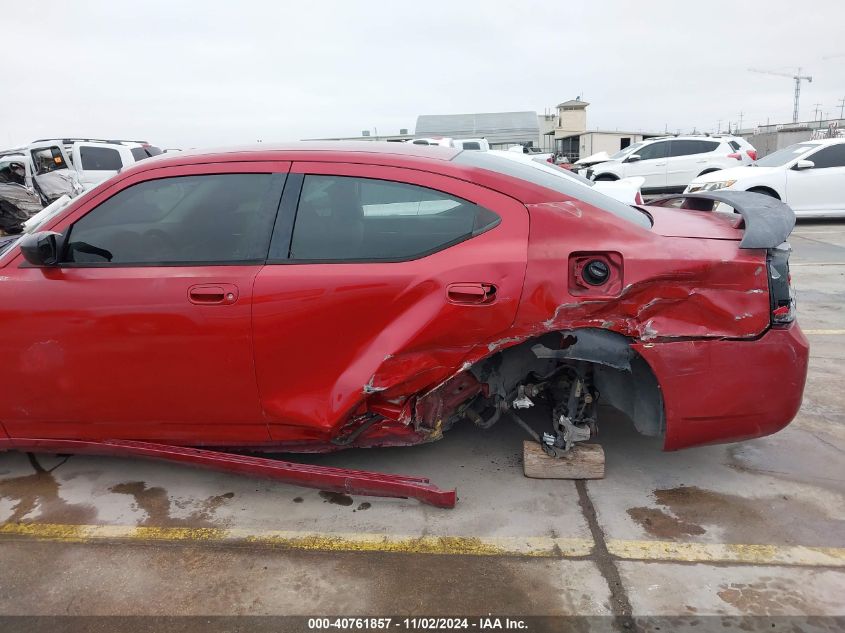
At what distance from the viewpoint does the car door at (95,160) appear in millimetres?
13664

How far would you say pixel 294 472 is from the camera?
2754 millimetres

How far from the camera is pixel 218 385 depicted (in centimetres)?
266

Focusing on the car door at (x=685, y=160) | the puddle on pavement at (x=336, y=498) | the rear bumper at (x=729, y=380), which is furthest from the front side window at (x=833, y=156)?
the puddle on pavement at (x=336, y=498)

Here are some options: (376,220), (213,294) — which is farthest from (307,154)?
(213,294)

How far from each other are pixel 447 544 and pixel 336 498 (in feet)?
2.11

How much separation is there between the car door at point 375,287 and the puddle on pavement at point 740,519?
1153 mm

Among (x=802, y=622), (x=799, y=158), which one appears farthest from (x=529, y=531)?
(x=799, y=158)

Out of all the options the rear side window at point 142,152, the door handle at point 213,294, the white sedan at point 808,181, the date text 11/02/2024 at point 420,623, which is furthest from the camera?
the rear side window at point 142,152

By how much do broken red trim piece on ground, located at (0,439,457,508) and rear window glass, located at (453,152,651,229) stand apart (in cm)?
148

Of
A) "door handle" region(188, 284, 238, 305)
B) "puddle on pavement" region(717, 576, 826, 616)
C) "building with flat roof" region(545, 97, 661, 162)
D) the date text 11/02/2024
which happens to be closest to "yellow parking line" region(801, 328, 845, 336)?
"puddle on pavement" region(717, 576, 826, 616)

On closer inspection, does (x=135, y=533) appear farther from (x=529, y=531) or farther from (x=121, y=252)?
(x=529, y=531)

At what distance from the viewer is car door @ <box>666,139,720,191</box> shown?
48.3 feet

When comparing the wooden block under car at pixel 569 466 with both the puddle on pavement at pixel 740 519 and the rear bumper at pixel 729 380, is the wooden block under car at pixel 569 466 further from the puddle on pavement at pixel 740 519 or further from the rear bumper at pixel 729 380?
the rear bumper at pixel 729 380

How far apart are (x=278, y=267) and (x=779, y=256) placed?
2.17 meters
